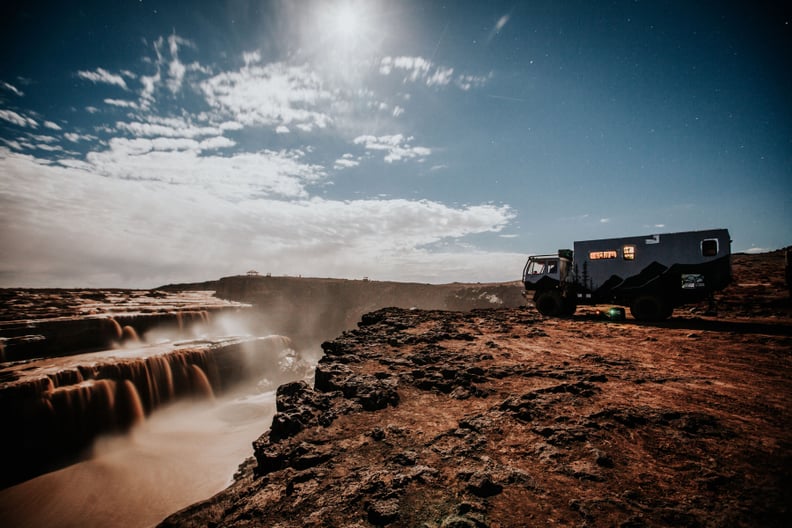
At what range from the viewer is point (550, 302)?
45.4 feet

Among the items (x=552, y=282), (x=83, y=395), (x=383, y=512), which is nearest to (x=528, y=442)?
(x=383, y=512)

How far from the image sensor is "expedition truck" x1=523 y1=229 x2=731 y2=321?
1132cm

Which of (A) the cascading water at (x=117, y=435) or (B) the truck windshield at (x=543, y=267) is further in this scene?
(B) the truck windshield at (x=543, y=267)

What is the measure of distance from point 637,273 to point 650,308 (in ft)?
5.14

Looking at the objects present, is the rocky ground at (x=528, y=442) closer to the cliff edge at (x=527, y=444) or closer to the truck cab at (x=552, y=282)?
the cliff edge at (x=527, y=444)

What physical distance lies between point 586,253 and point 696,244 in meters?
3.76

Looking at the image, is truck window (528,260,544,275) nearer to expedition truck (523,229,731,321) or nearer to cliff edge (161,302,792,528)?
expedition truck (523,229,731,321)

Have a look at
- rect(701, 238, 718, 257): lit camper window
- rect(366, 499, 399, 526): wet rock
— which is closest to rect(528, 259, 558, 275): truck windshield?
rect(701, 238, 718, 257): lit camper window

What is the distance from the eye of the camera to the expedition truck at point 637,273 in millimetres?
11320

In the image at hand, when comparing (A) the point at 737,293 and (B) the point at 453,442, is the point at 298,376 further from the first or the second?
(A) the point at 737,293

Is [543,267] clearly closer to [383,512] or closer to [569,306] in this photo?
[569,306]

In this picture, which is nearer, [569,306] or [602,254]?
[602,254]

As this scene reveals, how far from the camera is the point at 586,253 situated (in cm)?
1352

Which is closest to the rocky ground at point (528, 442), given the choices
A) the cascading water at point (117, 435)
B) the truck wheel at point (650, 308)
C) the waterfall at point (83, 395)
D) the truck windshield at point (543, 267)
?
the truck wheel at point (650, 308)
